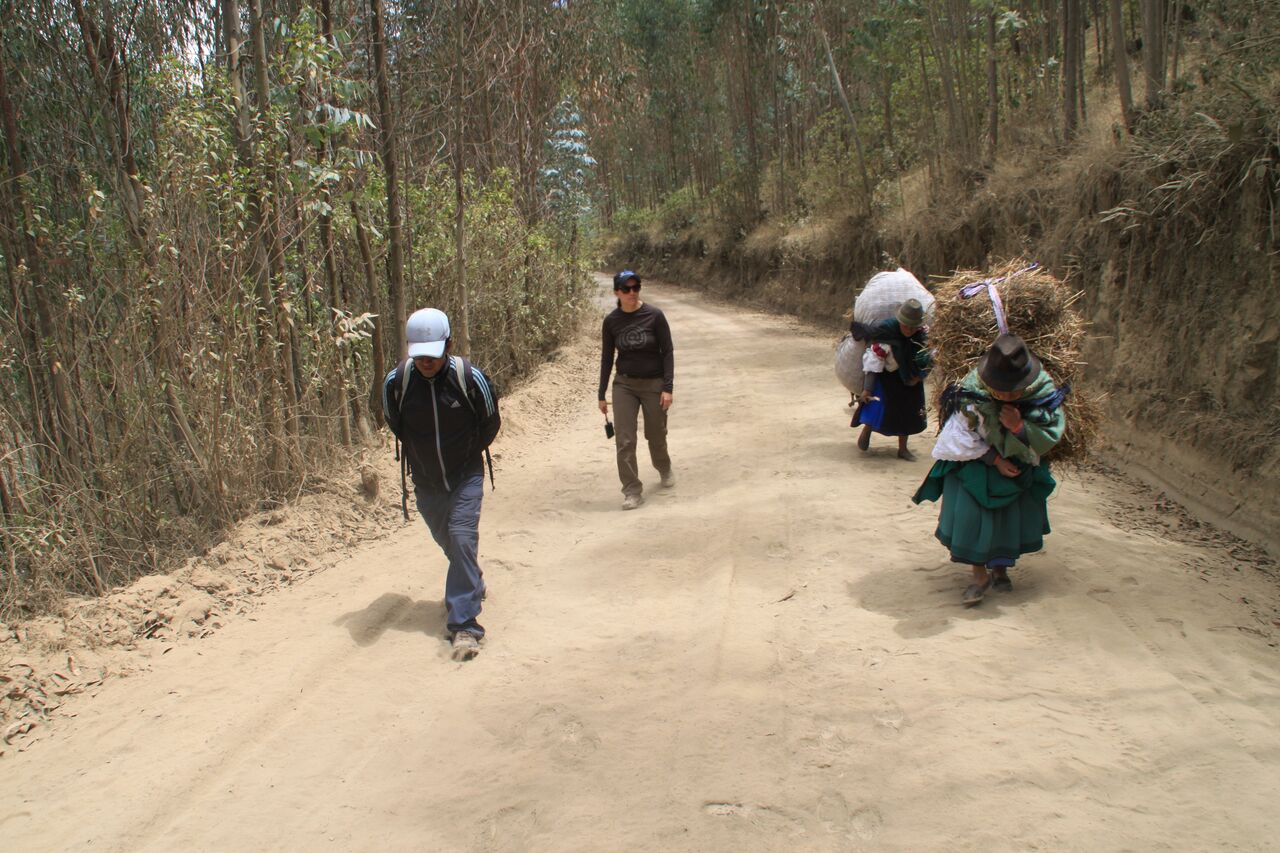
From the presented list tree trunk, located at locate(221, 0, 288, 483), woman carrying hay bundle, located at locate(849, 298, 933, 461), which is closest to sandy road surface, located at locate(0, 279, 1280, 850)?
tree trunk, located at locate(221, 0, 288, 483)

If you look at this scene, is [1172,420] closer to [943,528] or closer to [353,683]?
[943,528]

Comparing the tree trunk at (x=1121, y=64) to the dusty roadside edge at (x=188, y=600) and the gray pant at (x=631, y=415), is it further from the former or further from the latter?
the dusty roadside edge at (x=188, y=600)

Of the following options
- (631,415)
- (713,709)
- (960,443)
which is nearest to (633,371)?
(631,415)

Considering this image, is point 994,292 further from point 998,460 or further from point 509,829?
point 509,829

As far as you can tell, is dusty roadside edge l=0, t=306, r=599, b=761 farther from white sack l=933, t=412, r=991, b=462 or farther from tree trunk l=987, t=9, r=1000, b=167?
tree trunk l=987, t=9, r=1000, b=167

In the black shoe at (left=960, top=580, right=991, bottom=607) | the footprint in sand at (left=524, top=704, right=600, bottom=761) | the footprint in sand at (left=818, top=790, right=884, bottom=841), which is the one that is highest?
the black shoe at (left=960, top=580, right=991, bottom=607)

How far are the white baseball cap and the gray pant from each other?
2.69 metres

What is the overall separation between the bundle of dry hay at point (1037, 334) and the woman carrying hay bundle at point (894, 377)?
7.28 ft

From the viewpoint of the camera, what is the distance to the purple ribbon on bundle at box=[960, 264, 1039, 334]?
5.44 metres

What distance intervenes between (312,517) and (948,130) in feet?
44.3

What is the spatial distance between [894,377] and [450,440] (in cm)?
437

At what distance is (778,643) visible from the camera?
495 cm

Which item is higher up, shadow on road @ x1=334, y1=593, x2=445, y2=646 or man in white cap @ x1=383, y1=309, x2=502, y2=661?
man in white cap @ x1=383, y1=309, x2=502, y2=661

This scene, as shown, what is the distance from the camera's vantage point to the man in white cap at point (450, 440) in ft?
16.9
